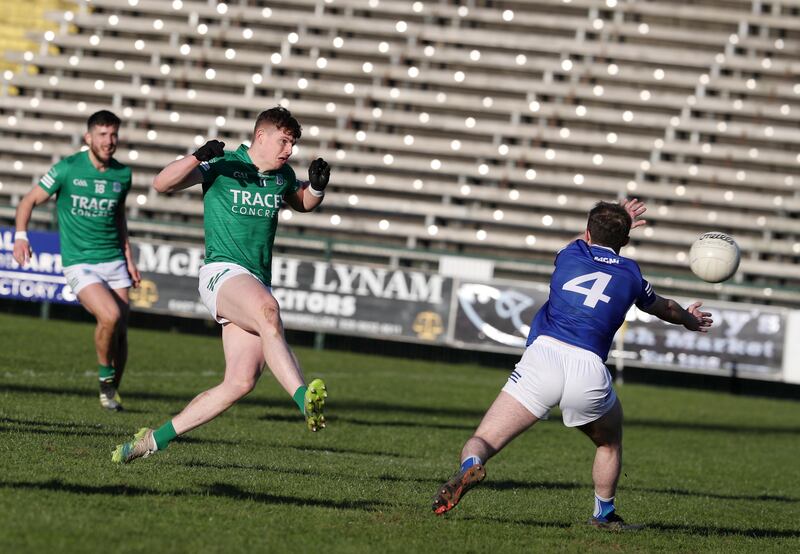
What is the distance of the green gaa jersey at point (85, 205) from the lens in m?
11.5

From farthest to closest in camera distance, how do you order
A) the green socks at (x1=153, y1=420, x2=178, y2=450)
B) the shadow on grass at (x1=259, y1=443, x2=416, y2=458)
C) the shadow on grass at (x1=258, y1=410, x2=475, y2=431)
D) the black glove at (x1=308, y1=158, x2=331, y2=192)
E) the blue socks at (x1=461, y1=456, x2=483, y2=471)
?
the shadow on grass at (x1=258, y1=410, x2=475, y2=431) < the shadow on grass at (x1=259, y1=443, x2=416, y2=458) < the black glove at (x1=308, y1=158, x2=331, y2=192) < the green socks at (x1=153, y1=420, x2=178, y2=450) < the blue socks at (x1=461, y1=456, x2=483, y2=471)

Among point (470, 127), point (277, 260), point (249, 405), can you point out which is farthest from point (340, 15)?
point (249, 405)

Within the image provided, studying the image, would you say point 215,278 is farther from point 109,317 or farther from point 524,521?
point 109,317

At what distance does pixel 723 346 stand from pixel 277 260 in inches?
305

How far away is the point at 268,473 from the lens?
26.3 ft

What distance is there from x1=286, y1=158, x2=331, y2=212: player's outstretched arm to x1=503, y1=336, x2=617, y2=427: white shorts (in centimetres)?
195

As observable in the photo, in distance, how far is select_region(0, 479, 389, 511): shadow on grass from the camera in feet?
21.1

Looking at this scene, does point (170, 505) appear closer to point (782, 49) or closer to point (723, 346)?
point (723, 346)

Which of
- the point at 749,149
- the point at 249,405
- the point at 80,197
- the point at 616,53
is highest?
the point at 616,53

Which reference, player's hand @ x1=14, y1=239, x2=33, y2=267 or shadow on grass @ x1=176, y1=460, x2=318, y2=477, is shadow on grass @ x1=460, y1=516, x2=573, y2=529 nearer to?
shadow on grass @ x1=176, y1=460, x2=318, y2=477

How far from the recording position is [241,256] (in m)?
7.66

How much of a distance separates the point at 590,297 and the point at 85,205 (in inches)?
241

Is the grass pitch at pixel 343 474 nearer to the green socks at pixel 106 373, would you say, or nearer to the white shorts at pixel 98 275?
the green socks at pixel 106 373

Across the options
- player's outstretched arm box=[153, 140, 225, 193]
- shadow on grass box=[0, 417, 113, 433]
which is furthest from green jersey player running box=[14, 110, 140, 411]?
player's outstretched arm box=[153, 140, 225, 193]
